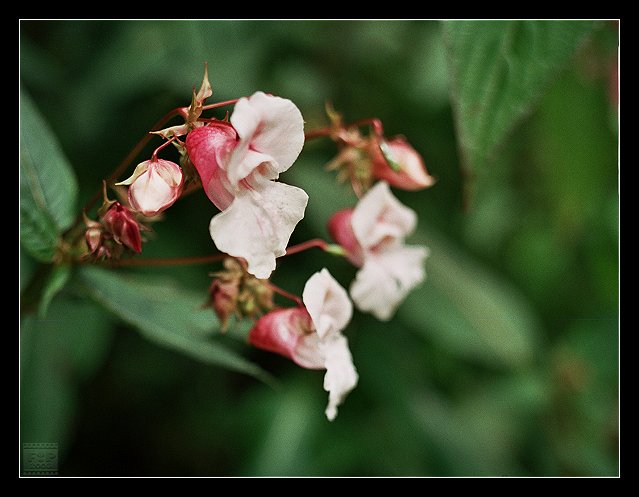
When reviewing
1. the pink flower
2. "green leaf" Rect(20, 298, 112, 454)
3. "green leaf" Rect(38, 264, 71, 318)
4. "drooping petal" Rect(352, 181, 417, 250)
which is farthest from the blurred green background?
the pink flower

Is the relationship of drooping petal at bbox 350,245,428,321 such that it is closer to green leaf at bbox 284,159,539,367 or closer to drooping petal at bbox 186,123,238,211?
drooping petal at bbox 186,123,238,211

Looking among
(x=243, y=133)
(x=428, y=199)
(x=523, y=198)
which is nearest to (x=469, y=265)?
(x=428, y=199)

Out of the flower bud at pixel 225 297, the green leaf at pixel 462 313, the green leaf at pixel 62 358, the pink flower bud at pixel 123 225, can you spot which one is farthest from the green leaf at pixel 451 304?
the pink flower bud at pixel 123 225

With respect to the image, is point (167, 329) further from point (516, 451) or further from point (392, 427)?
point (516, 451)

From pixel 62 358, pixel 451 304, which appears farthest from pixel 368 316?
pixel 62 358

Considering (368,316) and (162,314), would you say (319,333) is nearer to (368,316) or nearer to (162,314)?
(162,314)

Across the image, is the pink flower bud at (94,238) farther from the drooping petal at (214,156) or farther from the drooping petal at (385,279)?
the drooping petal at (385,279)
